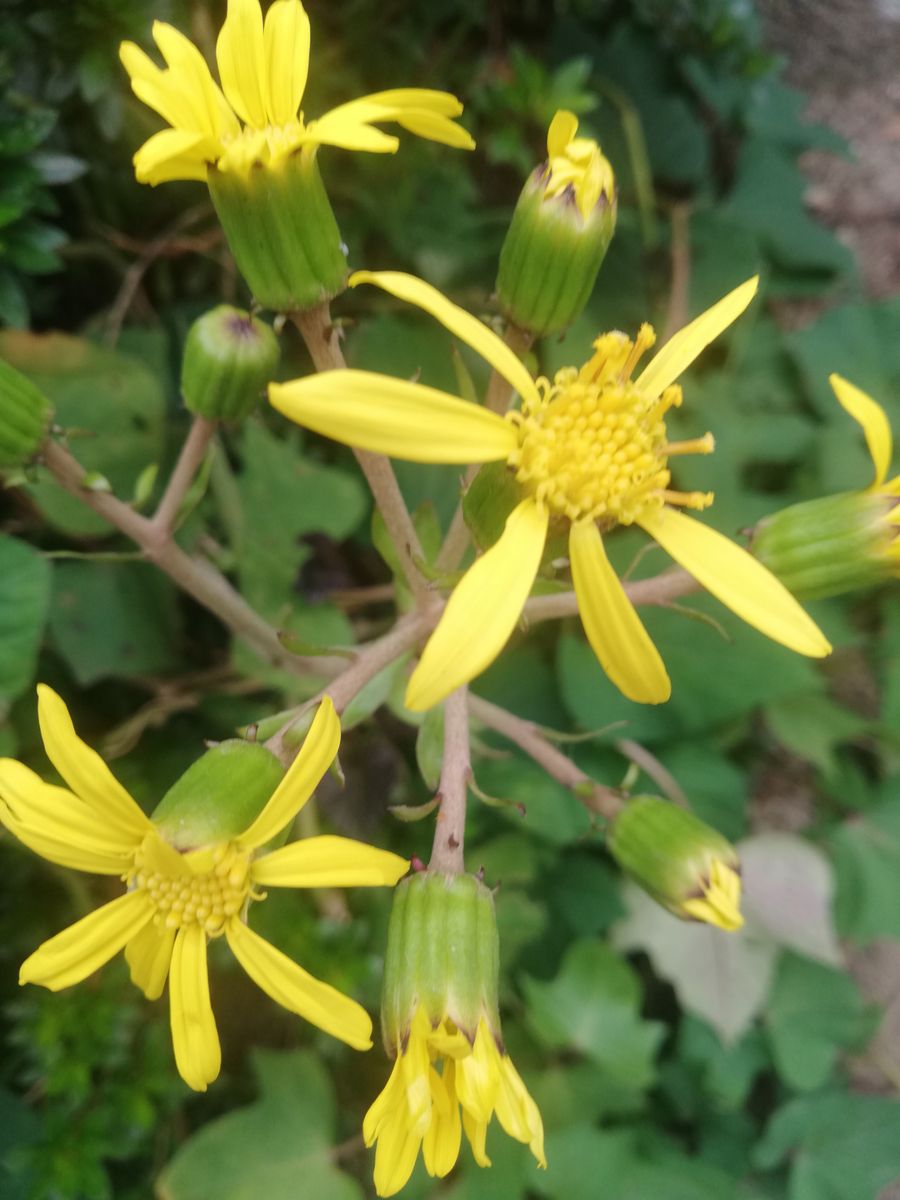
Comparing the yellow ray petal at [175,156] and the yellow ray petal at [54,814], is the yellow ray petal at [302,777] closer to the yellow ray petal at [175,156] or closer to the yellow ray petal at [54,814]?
the yellow ray petal at [54,814]

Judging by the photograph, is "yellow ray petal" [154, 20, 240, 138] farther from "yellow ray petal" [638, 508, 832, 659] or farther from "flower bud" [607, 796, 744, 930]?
"flower bud" [607, 796, 744, 930]

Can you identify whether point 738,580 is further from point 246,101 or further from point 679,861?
point 246,101

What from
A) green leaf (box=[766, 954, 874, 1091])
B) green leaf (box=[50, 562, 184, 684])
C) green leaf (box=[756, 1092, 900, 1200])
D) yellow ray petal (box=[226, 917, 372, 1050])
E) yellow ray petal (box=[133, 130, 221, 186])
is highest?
yellow ray petal (box=[133, 130, 221, 186])

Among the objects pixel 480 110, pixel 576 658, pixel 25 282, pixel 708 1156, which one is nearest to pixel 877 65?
pixel 480 110

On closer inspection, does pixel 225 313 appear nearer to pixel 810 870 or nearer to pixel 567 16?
pixel 567 16

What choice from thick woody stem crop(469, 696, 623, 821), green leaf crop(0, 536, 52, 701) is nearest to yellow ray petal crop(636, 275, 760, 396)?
thick woody stem crop(469, 696, 623, 821)

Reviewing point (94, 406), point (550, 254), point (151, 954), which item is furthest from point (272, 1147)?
point (550, 254)

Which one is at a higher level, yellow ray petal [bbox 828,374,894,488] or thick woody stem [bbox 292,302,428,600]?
yellow ray petal [bbox 828,374,894,488]
